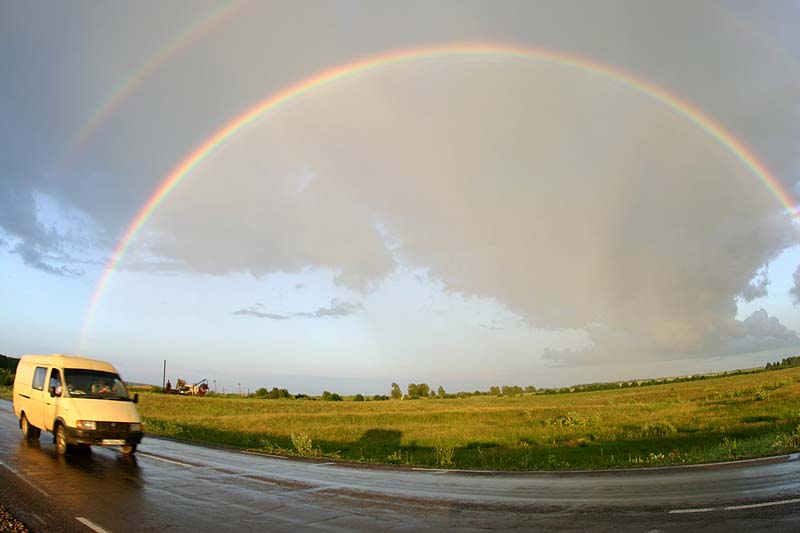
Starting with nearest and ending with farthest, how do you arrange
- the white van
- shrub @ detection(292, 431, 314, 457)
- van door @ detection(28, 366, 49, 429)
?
the white van → van door @ detection(28, 366, 49, 429) → shrub @ detection(292, 431, 314, 457)

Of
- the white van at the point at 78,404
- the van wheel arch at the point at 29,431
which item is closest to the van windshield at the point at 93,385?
the white van at the point at 78,404

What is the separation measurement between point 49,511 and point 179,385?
300 feet

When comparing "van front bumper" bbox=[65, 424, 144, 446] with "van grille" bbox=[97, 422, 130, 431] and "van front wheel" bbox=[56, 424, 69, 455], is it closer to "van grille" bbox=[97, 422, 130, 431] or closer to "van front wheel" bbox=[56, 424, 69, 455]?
"van grille" bbox=[97, 422, 130, 431]

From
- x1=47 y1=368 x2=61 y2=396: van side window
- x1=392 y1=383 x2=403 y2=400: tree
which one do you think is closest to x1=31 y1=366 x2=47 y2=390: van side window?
x1=47 y1=368 x2=61 y2=396: van side window

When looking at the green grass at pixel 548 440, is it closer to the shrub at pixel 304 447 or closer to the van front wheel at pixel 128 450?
the shrub at pixel 304 447

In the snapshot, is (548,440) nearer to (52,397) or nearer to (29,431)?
(52,397)

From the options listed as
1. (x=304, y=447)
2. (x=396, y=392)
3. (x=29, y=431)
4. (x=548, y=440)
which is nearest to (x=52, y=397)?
(x=29, y=431)

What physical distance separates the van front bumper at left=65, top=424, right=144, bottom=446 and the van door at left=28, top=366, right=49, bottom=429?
2766 millimetres

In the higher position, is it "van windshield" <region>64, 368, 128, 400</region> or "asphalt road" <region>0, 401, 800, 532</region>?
"van windshield" <region>64, 368, 128, 400</region>

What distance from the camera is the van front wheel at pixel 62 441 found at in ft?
46.2

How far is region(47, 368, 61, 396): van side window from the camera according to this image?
1480cm

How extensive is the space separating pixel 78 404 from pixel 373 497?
885 cm

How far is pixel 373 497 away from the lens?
10.5 metres

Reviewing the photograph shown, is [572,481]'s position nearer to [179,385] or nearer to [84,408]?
[84,408]
